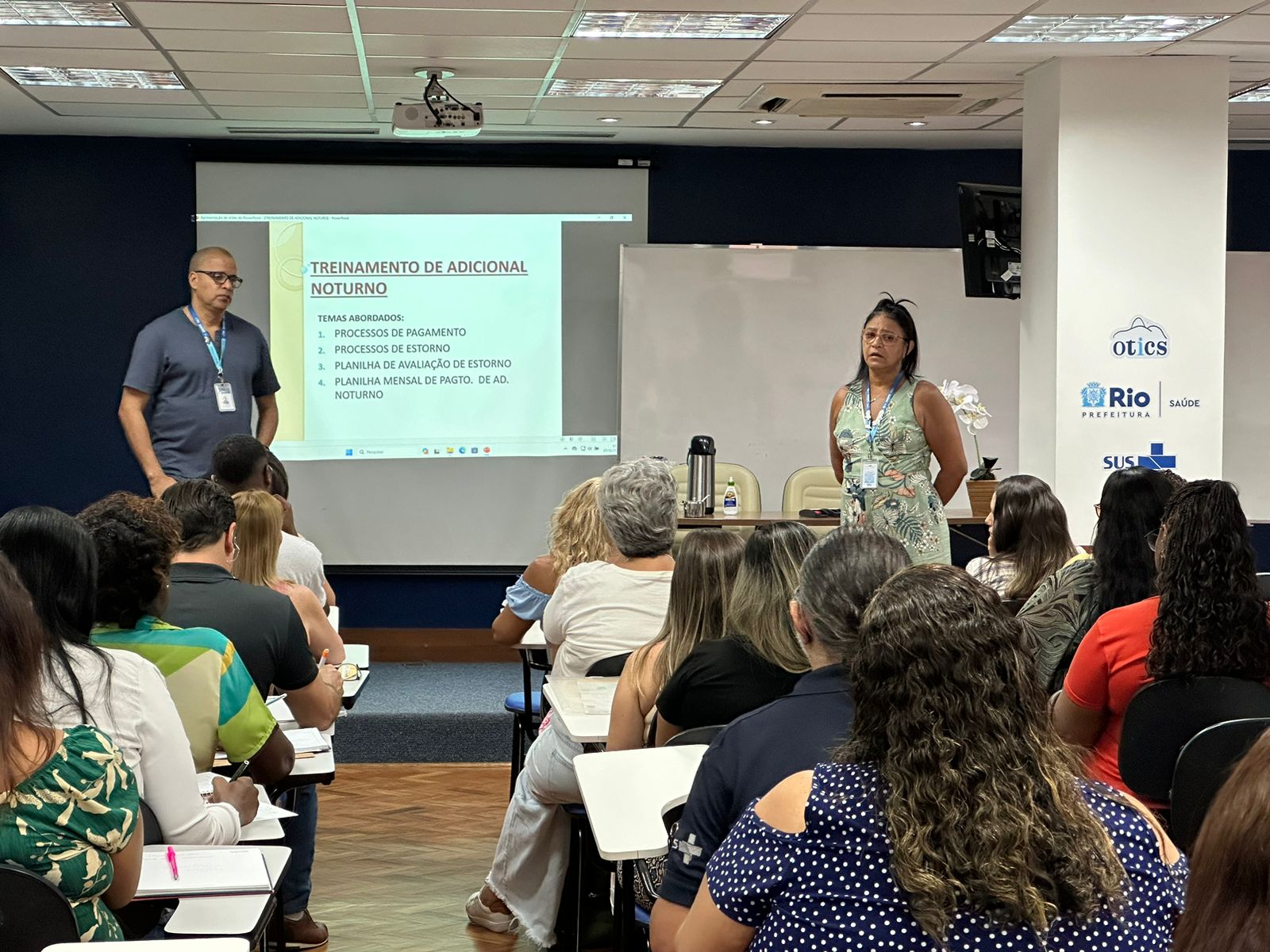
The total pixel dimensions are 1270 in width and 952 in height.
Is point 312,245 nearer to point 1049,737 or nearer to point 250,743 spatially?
point 250,743

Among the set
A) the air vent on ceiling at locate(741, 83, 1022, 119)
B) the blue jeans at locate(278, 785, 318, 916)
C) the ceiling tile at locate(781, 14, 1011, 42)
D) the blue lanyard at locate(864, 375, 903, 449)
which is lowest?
the blue jeans at locate(278, 785, 318, 916)

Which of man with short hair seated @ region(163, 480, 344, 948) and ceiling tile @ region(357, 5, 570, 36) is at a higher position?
ceiling tile @ region(357, 5, 570, 36)

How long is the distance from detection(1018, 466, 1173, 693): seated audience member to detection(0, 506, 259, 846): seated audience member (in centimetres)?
191

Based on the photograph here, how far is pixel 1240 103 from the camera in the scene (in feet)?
21.4

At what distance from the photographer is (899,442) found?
182 inches

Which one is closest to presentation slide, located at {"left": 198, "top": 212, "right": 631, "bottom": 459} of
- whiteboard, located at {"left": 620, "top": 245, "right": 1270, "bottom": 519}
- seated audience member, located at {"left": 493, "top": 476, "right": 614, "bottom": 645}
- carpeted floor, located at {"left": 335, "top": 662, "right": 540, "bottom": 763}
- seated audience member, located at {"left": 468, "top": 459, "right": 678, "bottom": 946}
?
whiteboard, located at {"left": 620, "top": 245, "right": 1270, "bottom": 519}

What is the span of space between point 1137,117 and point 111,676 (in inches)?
191

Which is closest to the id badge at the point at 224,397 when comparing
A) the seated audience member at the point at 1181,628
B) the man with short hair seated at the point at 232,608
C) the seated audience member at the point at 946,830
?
the man with short hair seated at the point at 232,608

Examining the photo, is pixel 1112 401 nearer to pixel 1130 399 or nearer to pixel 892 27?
pixel 1130 399

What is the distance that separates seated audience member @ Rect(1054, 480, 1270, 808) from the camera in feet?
8.18

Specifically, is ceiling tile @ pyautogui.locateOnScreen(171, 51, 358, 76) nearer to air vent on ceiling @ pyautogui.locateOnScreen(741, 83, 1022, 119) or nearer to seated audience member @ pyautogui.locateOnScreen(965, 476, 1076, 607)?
air vent on ceiling @ pyautogui.locateOnScreen(741, 83, 1022, 119)

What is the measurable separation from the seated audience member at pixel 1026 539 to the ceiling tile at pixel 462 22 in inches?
97.5

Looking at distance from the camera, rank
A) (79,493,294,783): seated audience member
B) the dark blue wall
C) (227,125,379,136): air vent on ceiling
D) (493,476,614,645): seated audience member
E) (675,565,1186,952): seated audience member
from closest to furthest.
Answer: (675,565,1186,952): seated audience member
(79,493,294,783): seated audience member
(493,476,614,645): seated audience member
(227,125,379,136): air vent on ceiling
the dark blue wall

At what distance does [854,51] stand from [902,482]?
1903 millimetres
